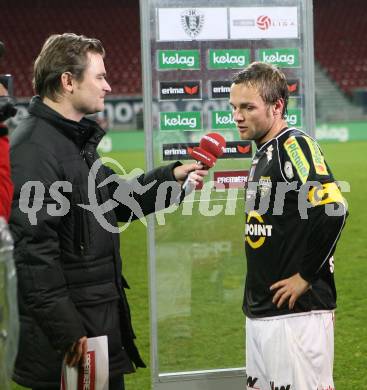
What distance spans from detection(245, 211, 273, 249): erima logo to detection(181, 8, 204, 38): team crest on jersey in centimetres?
108

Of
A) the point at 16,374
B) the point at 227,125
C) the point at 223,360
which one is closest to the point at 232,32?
the point at 227,125

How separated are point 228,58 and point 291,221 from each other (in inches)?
46.4

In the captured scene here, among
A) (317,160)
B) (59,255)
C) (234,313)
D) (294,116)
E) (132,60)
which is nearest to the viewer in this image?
(59,255)

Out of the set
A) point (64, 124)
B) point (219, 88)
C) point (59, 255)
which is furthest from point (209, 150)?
point (219, 88)

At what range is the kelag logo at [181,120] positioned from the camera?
3455 mm

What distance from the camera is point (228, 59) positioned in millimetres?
3477

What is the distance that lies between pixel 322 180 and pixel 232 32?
3.97 ft

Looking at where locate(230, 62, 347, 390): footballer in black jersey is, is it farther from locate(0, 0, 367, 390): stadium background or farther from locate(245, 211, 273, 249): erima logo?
locate(0, 0, 367, 390): stadium background

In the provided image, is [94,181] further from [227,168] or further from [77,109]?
[227,168]

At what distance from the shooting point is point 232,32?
11.3 ft

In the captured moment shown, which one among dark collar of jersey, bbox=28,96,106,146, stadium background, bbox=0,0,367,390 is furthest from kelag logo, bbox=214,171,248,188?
stadium background, bbox=0,0,367,390

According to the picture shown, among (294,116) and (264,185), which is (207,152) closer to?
(264,185)

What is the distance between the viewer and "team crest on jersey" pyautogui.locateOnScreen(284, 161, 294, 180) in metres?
2.49

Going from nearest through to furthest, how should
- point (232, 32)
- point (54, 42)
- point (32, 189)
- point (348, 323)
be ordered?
1. point (32, 189)
2. point (54, 42)
3. point (232, 32)
4. point (348, 323)
